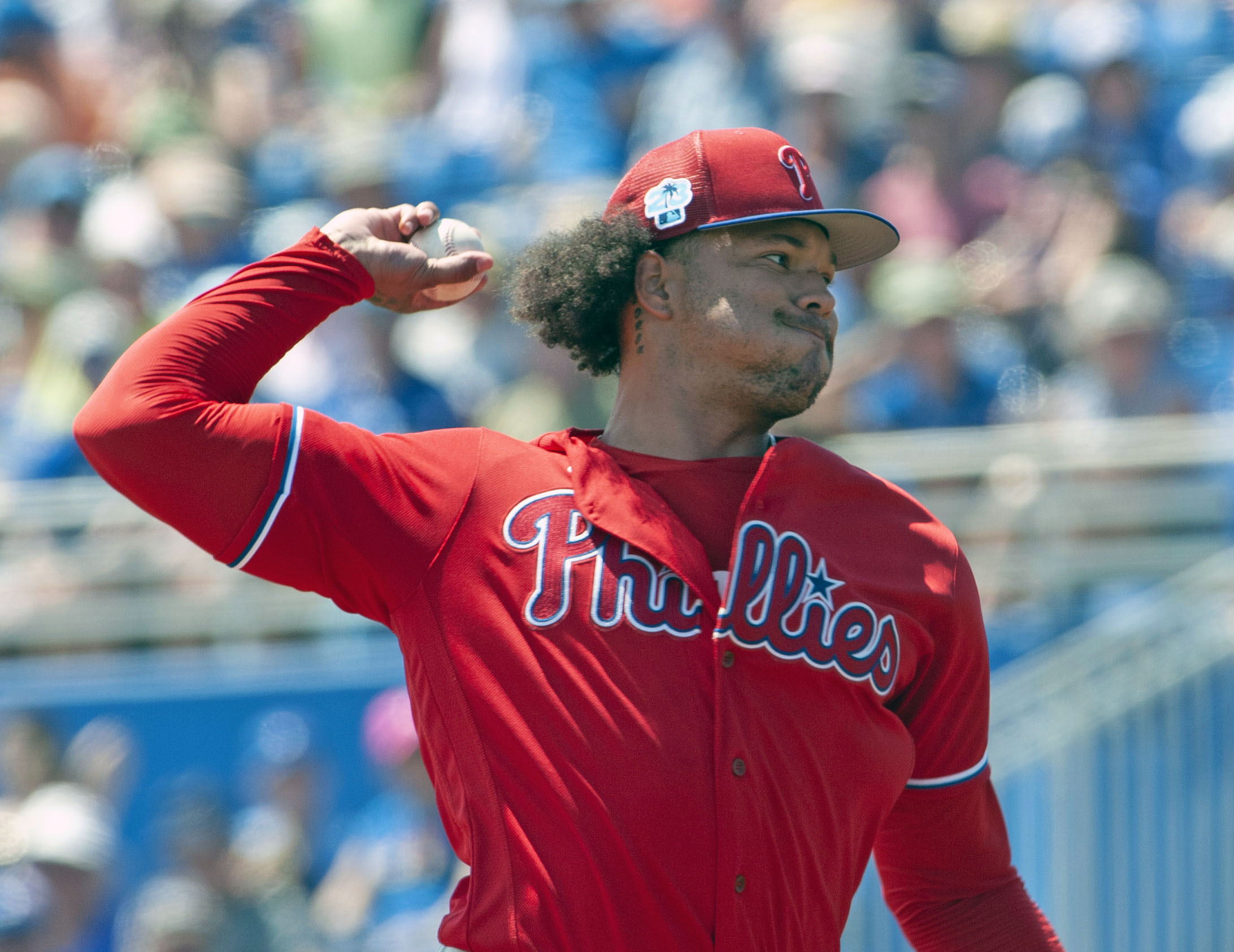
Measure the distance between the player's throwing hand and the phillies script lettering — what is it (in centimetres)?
42

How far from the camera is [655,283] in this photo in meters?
2.69

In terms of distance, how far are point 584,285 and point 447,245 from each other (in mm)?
251

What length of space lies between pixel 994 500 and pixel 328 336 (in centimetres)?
320

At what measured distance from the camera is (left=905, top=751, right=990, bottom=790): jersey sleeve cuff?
261cm

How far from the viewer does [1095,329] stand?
5973 millimetres

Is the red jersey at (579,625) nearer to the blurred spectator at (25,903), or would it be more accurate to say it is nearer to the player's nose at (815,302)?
the player's nose at (815,302)

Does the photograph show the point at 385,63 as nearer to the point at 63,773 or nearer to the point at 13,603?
the point at 13,603

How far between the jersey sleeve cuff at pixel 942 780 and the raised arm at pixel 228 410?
3.04ft

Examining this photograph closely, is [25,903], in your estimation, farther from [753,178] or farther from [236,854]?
[753,178]

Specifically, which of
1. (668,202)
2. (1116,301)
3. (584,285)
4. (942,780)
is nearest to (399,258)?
(584,285)

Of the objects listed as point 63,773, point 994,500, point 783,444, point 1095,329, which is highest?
point 783,444

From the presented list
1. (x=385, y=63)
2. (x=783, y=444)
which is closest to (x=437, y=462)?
(x=783, y=444)

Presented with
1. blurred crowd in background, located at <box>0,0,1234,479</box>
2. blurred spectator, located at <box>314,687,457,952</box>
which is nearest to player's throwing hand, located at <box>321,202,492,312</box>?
blurred crowd in background, located at <box>0,0,1234,479</box>

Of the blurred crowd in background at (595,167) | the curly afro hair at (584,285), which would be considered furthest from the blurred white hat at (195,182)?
the curly afro hair at (584,285)
